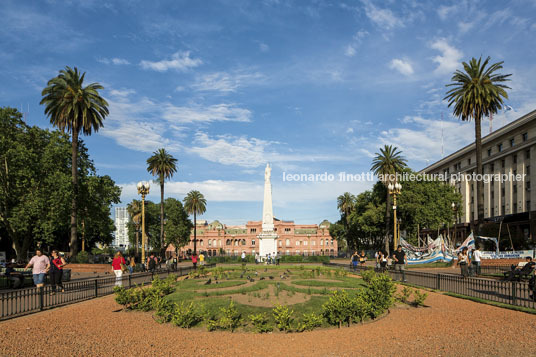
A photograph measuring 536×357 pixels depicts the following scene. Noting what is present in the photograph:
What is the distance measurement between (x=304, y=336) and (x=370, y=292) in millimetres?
3646

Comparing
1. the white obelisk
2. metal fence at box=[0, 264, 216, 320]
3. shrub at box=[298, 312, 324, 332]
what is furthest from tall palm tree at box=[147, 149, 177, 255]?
shrub at box=[298, 312, 324, 332]

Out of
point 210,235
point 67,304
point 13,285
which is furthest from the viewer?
point 210,235

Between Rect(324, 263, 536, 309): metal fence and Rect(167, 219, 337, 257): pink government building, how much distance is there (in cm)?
8864

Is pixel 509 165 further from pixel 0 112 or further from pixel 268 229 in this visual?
pixel 0 112

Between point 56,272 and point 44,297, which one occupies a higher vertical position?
point 56,272

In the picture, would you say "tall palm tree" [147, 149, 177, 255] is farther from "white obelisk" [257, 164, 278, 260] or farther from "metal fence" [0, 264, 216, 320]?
"metal fence" [0, 264, 216, 320]

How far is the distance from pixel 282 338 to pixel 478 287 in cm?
1246

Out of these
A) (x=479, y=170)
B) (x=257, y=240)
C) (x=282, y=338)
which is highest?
(x=479, y=170)

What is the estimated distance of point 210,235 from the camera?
113m

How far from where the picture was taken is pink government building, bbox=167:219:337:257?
110438mm

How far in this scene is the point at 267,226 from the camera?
50.7 metres

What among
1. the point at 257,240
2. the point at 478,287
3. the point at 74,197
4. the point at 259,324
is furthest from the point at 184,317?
the point at 257,240

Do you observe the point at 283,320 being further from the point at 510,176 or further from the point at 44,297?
the point at 510,176

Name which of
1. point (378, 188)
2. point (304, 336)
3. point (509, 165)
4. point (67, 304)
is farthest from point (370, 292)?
point (509, 165)
